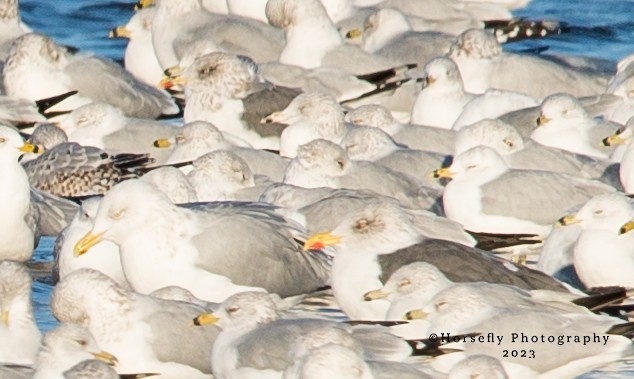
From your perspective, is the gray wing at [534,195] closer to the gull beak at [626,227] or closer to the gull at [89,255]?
the gull beak at [626,227]

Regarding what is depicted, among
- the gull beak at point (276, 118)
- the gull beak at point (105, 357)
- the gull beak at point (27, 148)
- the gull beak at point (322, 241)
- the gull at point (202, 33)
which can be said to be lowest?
the gull at point (202, 33)

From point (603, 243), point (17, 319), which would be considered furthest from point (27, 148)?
point (603, 243)

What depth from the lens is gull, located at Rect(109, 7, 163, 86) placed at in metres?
19.9

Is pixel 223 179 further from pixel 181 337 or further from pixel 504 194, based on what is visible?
pixel 181 337

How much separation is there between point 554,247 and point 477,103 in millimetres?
3934

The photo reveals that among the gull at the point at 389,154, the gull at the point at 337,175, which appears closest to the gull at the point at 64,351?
the gull at the point at 337,175

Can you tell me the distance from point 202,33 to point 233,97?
2.26m

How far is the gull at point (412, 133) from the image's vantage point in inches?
602

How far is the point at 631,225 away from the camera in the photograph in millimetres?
11672

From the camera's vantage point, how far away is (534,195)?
1323cm

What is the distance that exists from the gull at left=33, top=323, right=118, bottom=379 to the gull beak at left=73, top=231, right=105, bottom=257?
5.96ft

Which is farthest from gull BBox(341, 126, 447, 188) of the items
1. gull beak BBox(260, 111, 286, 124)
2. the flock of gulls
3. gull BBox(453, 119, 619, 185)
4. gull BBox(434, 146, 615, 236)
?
gull beak BBox(260, 111, 286, 124)

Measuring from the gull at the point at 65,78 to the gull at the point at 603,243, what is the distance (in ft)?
21.2

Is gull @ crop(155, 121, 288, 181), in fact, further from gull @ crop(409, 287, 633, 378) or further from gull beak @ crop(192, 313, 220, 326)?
gull @ crop(409, 287, 633, 378)
